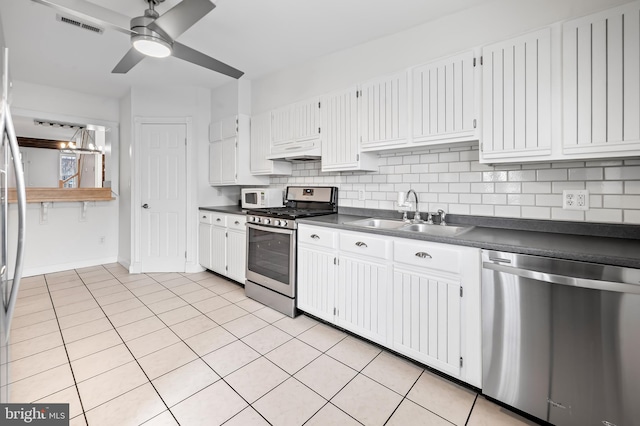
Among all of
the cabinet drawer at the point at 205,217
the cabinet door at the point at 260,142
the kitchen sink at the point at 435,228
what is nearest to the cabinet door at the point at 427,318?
the kitchen sink at the point at 435,228

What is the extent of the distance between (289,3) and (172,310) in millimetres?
2951

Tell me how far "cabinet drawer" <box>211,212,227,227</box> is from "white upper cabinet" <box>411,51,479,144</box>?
2483mm

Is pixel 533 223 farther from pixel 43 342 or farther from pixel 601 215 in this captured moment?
pixel 43 342

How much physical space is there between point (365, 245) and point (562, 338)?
3.95 feet

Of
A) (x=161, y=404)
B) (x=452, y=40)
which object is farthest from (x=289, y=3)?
(x=161, y=404)

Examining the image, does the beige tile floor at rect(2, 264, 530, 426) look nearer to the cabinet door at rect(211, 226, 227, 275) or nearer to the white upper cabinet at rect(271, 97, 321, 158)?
the cabinet door at rect(211, 226, 227, 275)

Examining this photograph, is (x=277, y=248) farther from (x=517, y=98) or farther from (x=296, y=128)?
(x=517, y=98)

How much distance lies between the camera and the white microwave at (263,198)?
11.7 ft

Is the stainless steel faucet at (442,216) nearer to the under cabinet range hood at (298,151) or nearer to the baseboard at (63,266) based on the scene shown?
the under cabinet range hood at (298,151)

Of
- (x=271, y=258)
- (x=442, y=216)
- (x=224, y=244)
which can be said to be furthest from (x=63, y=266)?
(x=442, y=216)

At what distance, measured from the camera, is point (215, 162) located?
412cm

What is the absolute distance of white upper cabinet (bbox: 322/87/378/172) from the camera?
268cm

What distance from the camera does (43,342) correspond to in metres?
2.27

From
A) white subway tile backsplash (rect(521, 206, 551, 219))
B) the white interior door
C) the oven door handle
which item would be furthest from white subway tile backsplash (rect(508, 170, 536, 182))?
the white interior door
